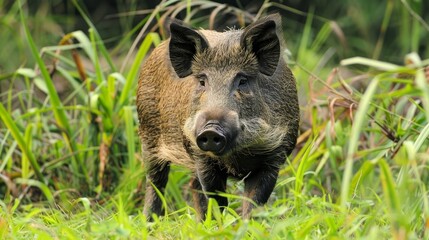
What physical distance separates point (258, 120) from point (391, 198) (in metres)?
1.77

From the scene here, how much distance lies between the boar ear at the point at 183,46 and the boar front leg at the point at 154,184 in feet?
2.69

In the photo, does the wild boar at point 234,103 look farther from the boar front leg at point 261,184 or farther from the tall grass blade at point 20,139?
the tall grass blade at point 20,139

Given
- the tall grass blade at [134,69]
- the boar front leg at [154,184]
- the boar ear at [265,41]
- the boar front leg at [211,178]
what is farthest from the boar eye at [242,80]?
the tall grass blade at [134,69]

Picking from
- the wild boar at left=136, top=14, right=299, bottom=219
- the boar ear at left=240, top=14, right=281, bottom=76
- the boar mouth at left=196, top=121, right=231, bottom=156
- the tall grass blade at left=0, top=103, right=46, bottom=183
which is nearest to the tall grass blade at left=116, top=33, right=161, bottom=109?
the tall grass blade at left=0, top=103, right=46, bottom=183

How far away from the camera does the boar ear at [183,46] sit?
486cm

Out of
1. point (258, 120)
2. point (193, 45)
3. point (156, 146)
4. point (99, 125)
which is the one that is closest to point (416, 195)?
point (258, 120)

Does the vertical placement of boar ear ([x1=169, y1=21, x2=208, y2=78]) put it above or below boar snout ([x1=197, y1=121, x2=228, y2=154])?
above

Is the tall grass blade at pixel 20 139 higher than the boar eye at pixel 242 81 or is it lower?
lower

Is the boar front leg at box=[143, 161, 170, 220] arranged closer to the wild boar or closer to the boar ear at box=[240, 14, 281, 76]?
the wild boar

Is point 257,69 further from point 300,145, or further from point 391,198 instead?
point 391,198

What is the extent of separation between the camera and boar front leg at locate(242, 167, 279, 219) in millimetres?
4840

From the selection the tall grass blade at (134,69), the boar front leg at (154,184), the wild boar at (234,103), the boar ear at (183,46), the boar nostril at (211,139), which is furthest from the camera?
the tall grass blade at (134,69)

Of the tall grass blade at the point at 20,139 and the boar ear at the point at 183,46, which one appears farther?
the tall grass blade at the point at 20,139

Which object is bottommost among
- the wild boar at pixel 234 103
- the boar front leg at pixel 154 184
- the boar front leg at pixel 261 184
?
the boar front leg at pixel 154 184
